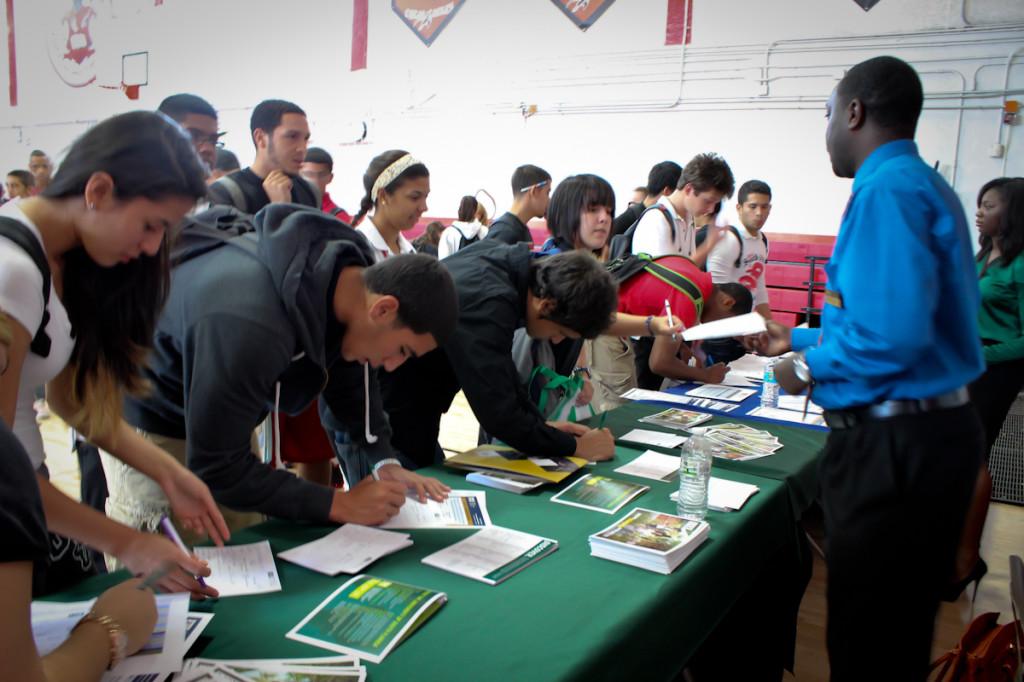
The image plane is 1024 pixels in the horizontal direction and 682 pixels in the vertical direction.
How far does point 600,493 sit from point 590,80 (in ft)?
19.0

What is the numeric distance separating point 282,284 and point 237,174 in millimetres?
1733

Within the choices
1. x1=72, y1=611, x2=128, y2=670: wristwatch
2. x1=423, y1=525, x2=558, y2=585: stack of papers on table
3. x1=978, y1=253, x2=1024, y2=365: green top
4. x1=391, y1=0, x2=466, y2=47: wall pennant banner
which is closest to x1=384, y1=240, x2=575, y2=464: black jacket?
x1=423, y1=525, x2=558, y2=585: stack of papers on table

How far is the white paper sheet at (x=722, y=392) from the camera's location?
2.72 m

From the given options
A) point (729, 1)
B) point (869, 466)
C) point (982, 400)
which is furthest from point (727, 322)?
point (729, 1)

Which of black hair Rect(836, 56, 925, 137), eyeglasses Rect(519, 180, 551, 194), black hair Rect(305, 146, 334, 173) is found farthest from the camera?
black hair Rect(305, 146, 334, 173)

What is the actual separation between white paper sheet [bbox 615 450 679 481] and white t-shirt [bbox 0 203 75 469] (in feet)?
4.12

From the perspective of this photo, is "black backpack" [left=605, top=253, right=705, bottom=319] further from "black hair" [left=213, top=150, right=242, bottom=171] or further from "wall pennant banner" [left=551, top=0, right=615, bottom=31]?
"wall pennant banner" [left=551, top=0, right=615, bottom=31]

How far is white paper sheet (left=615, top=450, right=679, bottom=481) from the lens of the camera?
5.91ft

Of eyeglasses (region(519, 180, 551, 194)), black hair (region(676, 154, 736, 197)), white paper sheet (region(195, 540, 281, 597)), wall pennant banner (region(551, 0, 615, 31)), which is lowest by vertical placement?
white paper sheet (region(195, 540, 281, 597))

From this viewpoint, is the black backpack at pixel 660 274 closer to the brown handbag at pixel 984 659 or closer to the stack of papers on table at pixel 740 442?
the stack of papers on table at pixel 740 442

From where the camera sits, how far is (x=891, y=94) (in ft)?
4.62

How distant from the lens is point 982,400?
2.76 m

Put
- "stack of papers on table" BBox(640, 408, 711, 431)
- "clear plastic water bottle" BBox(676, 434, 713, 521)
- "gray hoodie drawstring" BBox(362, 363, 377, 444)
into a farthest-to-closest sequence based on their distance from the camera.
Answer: "stack of papers on table" BBox(640, 408, 711, 431)
"gray hoodie drawstring" BBox(362, 363, 377, 444)
"clear plastic water bottle" BBox(676, 434, 713, 521)

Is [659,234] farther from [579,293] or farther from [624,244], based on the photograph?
[579,293]
